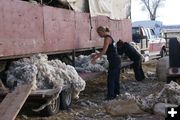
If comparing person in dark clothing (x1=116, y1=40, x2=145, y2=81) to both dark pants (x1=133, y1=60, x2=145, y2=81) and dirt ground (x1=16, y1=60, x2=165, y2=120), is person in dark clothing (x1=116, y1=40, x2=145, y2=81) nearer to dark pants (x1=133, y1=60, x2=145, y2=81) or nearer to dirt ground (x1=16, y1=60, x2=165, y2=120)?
dark pants (x1=133, y1=60, x2=145, y2=81)

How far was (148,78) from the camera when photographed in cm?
1617

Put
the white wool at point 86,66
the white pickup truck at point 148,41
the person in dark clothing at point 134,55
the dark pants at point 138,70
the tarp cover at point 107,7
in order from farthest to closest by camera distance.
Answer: the white pickup truck at point 148,41
the dark pants at point 138,70
the person in dark clothing at point 134,55
the tarp cover at point 107,7
the white wool at point 86,66

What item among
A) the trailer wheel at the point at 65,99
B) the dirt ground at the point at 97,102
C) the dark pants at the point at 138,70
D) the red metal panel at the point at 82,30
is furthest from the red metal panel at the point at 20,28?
the dark pants at the point at 138,70

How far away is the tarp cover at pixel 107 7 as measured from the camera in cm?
1255

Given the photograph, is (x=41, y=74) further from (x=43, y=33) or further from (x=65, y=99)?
(x=43, y=33)

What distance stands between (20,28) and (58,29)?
2162mm

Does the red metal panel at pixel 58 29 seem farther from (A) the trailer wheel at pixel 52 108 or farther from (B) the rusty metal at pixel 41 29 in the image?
(A) the trailer wheel at pixel 52 108

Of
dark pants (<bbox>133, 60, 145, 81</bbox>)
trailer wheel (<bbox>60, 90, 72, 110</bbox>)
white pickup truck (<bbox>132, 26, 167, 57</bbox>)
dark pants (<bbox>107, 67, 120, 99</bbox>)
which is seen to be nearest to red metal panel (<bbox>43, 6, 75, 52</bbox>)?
trailer wheel (<bbox>60, 90, 72, 110</bbox>)

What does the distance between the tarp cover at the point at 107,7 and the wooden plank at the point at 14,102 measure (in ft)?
14.0

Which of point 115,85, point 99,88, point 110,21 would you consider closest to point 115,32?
point 110,21

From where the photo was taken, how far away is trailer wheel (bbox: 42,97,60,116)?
8926 millimetres

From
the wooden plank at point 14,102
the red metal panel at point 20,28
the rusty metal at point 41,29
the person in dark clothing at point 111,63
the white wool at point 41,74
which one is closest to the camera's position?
the wooden plank at point 14,102

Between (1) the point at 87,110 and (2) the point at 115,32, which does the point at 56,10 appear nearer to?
(1) the point at 87,110

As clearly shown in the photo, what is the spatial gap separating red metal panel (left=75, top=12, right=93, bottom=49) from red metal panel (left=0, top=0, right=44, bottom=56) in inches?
100
